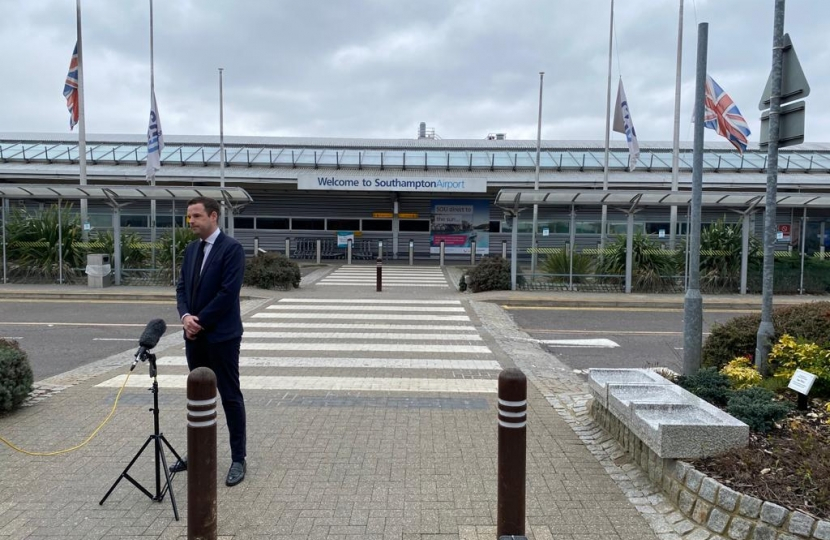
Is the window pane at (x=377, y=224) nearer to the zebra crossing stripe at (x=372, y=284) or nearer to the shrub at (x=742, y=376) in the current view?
the zebra crossing stripe at (x=372, y=284)

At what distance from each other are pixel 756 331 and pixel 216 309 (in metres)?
5.28

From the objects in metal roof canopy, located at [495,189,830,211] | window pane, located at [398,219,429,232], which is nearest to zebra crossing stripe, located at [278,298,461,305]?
metal roof canopy, located at [495,189,830,211]

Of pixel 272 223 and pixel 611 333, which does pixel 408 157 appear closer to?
pixel 272 223

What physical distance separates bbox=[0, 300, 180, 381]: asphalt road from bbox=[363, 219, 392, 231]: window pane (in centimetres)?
1875

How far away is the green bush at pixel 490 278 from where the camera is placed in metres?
18.7

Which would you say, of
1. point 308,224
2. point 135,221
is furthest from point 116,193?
point 308,224

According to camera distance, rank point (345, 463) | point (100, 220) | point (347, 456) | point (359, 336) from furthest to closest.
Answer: point (100, 220) < point (359, 336) < point (347, 456) < point (345, 463)

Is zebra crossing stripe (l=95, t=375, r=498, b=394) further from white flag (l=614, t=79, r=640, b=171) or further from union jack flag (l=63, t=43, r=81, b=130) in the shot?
union jack flag (l=63, t=43, r=81, b=130)

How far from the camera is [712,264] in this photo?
62.4 feet

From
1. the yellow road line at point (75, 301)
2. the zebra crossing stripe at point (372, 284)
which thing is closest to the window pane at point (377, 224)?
the zebra crossing stripe at point (372, 284)

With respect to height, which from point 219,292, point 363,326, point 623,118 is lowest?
point 363,326

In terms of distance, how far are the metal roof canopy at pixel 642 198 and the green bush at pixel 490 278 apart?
1866mm

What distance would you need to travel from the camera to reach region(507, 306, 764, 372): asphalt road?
9695 mm

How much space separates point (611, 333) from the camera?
484 inches
